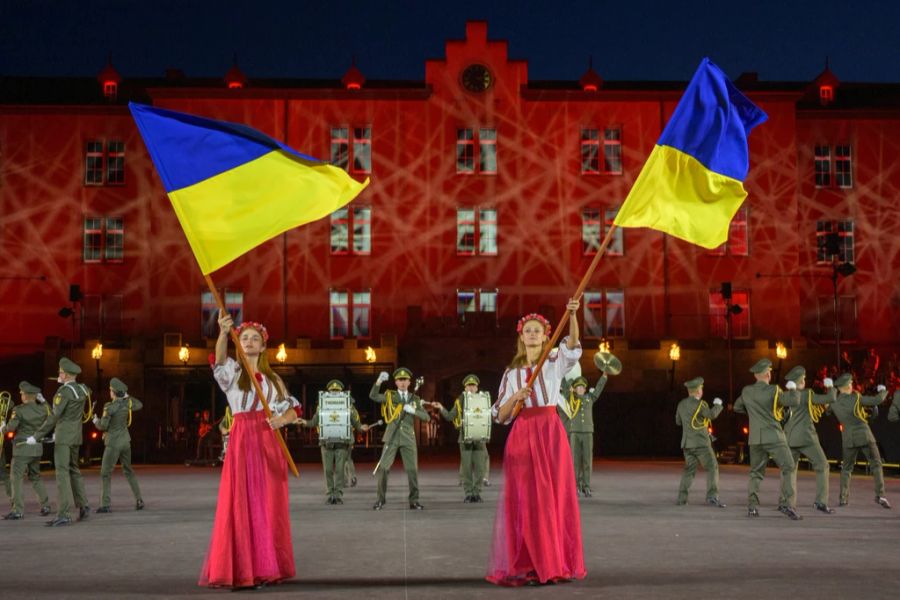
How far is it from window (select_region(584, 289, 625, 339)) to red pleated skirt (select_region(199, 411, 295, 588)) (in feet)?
123

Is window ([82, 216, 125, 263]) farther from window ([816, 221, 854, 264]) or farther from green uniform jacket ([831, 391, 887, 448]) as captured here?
green uniform jacket ([831, 391, 887, 448])

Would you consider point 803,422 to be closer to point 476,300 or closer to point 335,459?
point 335,459

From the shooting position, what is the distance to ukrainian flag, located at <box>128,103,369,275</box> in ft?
33.8

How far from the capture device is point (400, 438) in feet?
62.8

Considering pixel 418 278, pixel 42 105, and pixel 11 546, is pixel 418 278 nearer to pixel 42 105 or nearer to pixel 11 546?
pixel 42 105

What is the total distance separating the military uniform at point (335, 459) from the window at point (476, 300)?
24793 mm

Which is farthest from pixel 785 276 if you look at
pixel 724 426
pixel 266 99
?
pixel 266 99

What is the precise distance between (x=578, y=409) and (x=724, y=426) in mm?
→ 21332

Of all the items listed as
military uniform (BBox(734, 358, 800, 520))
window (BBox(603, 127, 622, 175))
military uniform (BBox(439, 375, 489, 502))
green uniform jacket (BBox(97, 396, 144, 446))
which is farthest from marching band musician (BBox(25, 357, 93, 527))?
window (BBox(603, 127, 622, 175))

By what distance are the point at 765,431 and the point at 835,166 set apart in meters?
35.2

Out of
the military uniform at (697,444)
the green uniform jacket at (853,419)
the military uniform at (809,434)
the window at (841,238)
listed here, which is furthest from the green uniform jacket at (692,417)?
the window at (841,238)

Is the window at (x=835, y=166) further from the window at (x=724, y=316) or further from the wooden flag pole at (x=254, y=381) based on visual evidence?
the wooden flag pole at (x=254, y=381)

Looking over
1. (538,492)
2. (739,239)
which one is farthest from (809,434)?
(739,239)

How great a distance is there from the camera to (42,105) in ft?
156
